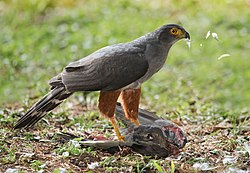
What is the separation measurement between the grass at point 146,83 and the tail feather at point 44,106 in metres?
0.13

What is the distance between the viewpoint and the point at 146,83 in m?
9.20

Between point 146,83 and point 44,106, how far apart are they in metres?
3.66

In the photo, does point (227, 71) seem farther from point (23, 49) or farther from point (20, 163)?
point (20, 163)

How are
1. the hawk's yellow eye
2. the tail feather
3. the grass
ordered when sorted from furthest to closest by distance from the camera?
the grass → the tail feather → the hawk's yellow eye

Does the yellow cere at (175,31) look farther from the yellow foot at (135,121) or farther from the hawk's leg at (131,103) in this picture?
the yellow foot at (135,121)

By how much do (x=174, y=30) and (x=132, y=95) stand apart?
788 mm

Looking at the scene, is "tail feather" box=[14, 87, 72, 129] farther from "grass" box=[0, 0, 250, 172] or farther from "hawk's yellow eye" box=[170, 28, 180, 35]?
"hawk's yellow eye" box=[170, 28, 180, 35]

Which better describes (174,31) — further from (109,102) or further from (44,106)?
(44,106)

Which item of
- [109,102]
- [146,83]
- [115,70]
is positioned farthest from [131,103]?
[146,83]

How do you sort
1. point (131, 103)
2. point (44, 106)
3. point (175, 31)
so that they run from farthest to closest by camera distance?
point (131, 103) → point (44, 106) → point (175, 31)

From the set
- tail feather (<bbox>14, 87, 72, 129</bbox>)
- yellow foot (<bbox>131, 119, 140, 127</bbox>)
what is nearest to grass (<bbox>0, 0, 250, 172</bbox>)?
tail feather (<bbox>14, 87, 72, 129</bbox>)

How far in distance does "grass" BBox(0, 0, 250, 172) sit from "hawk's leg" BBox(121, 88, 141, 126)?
0.50 m

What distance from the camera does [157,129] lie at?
5402 mm

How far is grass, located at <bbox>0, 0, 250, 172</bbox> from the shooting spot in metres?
5.81
